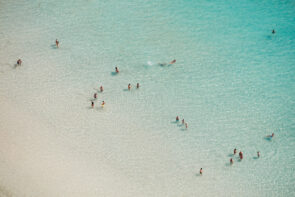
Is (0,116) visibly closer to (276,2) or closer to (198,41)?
(198,41)

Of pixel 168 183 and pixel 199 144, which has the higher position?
pixel 199 144

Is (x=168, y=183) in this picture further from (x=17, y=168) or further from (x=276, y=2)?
(x=276, y=2)

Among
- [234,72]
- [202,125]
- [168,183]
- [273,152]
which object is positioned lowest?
[168,183]

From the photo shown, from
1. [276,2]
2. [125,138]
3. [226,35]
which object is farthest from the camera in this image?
[276,2]

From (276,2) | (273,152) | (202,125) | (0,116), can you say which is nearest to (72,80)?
(0,116)

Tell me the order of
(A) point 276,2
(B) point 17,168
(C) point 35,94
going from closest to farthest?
(B) point 17,168, (C) point 35,94, (A) point 276,2

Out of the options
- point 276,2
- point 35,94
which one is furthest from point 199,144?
point 276,2

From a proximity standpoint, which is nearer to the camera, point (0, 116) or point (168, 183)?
point (168, 183)
